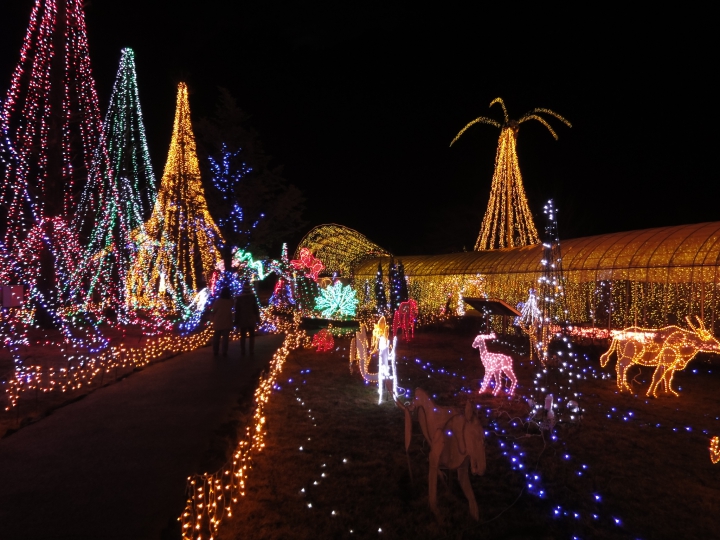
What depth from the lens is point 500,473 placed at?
4691 millimetres

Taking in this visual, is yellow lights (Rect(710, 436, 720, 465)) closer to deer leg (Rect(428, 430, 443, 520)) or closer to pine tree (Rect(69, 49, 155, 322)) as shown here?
deer leg (Rect(428, 430, 443, 520))

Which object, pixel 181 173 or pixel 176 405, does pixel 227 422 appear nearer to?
pixel 176 405

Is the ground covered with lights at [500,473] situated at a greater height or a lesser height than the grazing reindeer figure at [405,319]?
lesser

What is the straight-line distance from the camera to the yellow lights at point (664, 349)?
25.5 ft

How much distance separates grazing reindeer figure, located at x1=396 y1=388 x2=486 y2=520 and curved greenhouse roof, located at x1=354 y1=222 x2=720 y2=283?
10.4m

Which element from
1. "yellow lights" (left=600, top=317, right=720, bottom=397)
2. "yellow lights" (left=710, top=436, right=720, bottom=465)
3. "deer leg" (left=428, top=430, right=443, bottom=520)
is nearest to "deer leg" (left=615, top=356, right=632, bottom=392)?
"yellow lights" (left=600, top=317, right=720, bottom=397)

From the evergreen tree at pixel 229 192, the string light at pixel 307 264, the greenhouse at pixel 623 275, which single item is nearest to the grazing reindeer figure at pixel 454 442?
the greenhouse at pixel 623 275

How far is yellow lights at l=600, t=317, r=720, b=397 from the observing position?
776 cm

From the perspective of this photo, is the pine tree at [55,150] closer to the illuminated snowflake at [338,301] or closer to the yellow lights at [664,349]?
the illuminated snowflake at [338,301]

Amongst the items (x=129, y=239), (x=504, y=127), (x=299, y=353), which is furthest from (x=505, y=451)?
(x=504, y=127)

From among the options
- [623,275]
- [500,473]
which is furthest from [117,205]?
[623,275]

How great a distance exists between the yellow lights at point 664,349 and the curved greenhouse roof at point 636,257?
4.36 meters

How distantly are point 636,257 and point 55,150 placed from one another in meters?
15.7

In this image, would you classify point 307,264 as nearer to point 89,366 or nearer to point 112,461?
point 89,366
